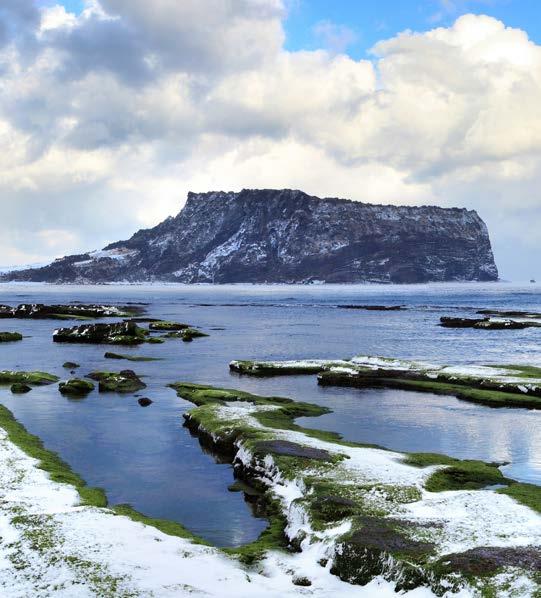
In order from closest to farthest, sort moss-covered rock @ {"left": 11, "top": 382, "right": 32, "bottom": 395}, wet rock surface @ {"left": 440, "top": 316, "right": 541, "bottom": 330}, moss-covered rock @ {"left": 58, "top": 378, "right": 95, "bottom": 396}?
moss-covered rock @ {"left": 58, "top": 378, "right": 95, "bottom": 396}
moss-covered rock @ {"left": 11, "top": 382, "right": 32, "bottom": 395}
wet rock surface @ {"left": 440, "top": 316, "right": 541, "bottom": 330}

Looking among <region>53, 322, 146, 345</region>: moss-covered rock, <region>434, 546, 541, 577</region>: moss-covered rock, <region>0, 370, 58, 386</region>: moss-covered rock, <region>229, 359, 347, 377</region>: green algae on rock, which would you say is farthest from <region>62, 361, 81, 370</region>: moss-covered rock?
<region>434, 546, 541, 577</region>: moss-covered rock

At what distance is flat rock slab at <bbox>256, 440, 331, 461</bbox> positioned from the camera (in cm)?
2912

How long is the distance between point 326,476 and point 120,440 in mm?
14309

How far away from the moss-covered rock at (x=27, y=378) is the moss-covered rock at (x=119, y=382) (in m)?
4.00

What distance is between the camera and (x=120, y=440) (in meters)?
35.3

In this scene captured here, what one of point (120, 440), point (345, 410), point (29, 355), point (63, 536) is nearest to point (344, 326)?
point (29, 355)

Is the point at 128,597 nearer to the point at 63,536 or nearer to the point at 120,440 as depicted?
the point at 63,536

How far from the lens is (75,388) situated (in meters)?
49.6

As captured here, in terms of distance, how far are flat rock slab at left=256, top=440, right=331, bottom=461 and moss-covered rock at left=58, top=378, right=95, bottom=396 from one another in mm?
23501

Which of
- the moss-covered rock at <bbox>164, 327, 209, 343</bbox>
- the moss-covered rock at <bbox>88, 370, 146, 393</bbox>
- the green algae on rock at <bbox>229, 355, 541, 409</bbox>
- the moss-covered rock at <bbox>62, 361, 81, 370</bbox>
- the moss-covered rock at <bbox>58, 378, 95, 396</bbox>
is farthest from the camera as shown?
the moss-covered rock at <bbox>164, 327, 209, 343</bbox>

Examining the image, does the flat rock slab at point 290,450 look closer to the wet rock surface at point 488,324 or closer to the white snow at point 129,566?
the white snow at point 129,566

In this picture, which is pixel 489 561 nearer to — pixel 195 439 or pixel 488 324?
pixel 195 439

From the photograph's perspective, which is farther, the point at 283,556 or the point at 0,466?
the point at 0,466

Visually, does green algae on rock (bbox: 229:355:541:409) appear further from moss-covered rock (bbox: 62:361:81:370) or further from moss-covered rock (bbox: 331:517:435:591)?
moss-covered rock (bbox: 331:517:435:591)
